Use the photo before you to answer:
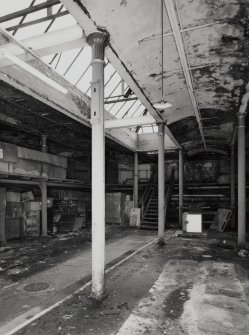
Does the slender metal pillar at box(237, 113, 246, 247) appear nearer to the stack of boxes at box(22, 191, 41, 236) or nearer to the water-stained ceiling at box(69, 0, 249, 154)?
the water-stained ceiling at box(69, 0, 249, 154)

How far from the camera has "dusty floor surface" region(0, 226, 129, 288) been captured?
6.66m

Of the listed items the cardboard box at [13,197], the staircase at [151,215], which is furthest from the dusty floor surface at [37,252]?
the staircase at [151,215]

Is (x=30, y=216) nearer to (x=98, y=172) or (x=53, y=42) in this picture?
(x=98, y=172)

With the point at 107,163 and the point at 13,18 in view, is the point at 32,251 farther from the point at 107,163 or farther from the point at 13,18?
the point at 107,163

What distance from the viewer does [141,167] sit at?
20750mm

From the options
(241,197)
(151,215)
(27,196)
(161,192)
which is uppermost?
(161,192)

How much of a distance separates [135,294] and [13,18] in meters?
9.22

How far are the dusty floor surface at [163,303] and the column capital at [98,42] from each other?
446 centimetres

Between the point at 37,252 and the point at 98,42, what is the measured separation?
265 inches

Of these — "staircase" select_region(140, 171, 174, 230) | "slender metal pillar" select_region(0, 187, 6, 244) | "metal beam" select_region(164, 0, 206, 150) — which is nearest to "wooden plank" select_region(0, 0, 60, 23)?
"metal beam" select_region(164, 0, 206, 150)

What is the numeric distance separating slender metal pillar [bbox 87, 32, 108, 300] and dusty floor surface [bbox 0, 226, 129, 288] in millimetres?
2269

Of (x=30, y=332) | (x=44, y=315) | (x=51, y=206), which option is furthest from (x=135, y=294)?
(x=51, y=206)

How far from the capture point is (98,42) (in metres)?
5.01

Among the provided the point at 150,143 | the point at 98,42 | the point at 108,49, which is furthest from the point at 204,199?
the point at 98,42
